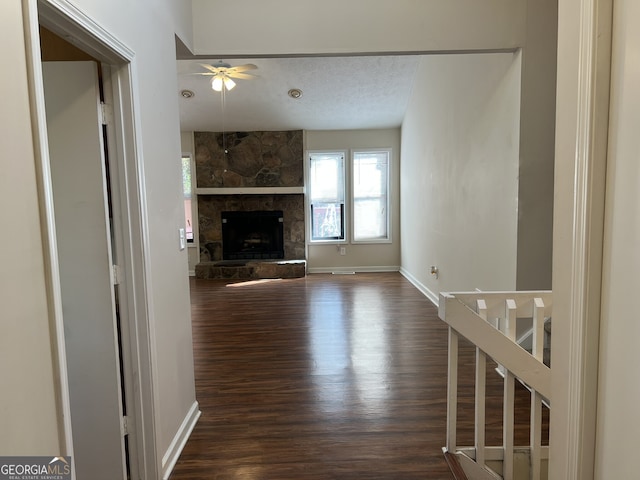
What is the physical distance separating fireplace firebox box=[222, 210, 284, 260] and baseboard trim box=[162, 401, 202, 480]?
5.07 metres

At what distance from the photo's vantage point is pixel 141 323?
67.3 inches

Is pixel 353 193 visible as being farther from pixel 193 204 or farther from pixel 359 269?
pixel 193 204

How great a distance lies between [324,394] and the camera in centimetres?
265

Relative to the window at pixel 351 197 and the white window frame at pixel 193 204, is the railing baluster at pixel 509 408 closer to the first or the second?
the window at pixel 351 197

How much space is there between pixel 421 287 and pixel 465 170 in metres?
2.27

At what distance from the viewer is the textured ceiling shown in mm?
5254

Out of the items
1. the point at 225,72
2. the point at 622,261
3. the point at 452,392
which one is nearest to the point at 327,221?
the point at 225,72

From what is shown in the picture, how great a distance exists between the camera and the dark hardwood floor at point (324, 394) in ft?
6.48

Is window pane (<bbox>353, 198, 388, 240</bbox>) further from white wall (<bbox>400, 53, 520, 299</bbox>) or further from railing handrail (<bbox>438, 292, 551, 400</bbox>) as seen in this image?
railing handrail (<bbox>438, 292, 551, 400</bbox>)

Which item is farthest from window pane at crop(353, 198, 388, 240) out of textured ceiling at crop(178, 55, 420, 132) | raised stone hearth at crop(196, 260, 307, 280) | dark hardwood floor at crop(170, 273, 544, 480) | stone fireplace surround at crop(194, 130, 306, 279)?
dark hardwood floor at crop(170, 273, 544, 480)

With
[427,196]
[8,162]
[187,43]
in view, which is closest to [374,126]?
[427,196]

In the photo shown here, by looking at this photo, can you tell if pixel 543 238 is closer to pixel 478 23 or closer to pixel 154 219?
pixel 478 23

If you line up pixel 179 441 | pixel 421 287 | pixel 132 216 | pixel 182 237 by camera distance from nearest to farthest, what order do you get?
pixel 132 216 < pixel 179 441 < pixel 182 237 < pixel 421 287

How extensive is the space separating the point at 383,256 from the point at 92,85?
6.29m
